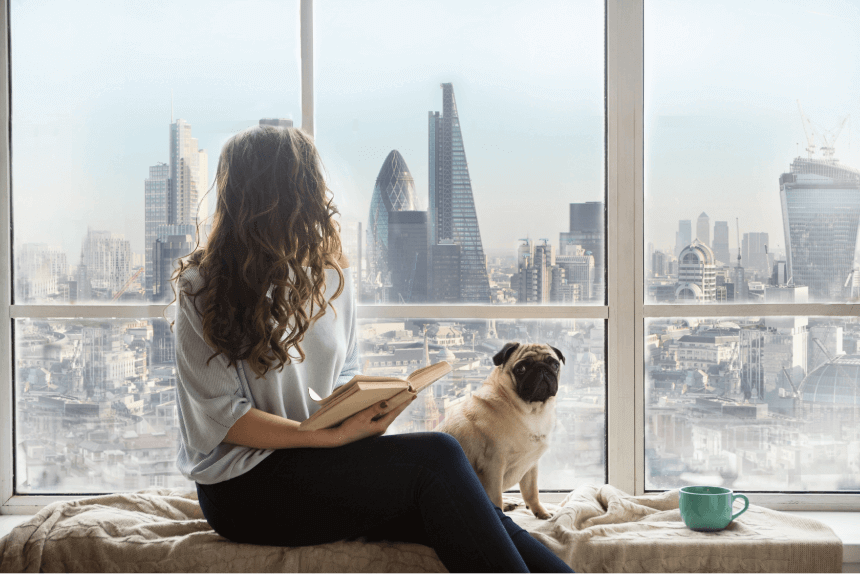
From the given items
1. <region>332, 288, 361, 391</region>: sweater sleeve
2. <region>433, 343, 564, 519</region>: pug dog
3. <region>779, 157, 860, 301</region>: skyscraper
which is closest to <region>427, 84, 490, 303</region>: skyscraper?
<region>433, 343, 564, 519</region>: pug dog

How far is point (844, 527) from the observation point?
1743mm

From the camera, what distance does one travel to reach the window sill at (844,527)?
5.23 feet

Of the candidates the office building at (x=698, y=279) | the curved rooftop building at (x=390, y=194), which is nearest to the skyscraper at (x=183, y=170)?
the curved rooftop building at (x=390, y=194)

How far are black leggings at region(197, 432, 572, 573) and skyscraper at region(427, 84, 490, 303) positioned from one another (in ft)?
2.51

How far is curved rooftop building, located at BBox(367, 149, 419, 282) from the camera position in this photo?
75.5 inches

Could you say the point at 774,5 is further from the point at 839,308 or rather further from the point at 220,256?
the point at 220,256

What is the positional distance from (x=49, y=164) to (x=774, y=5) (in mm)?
2326

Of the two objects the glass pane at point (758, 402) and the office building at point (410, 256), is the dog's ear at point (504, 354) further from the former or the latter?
the glass pane at point (758, 402)

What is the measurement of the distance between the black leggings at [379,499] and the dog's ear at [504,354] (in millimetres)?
391

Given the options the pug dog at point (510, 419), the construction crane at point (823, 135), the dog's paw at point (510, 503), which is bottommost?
the dog's paw at point (510, 503)

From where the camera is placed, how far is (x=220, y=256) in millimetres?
1270

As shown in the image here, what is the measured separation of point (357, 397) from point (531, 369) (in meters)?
0.55

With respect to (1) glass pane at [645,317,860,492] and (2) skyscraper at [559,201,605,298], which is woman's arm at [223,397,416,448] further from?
(1) glass pane at [645,317,860,492]

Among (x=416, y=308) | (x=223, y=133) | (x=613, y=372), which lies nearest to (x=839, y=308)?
(x=613, y=372)
